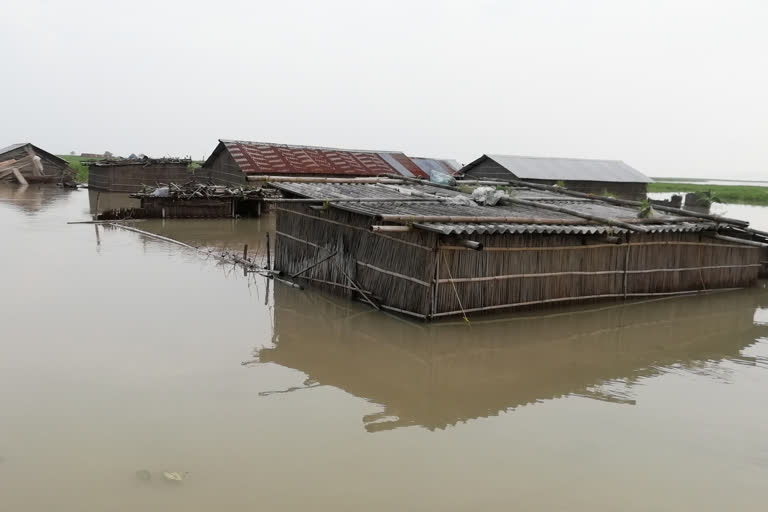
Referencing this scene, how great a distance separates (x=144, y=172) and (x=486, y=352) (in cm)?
2706

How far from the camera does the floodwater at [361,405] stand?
14.2 ft

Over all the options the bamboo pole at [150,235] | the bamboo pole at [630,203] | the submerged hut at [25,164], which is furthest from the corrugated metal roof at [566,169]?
the submerged hut at [25,164]

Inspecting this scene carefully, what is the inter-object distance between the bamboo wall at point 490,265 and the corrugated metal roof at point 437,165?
58.9 feet

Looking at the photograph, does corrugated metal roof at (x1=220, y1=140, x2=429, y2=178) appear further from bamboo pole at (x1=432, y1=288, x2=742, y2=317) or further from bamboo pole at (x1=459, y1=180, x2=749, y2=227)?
bamboo pole at (x1=432, y1=288, x2=742, y2=317)

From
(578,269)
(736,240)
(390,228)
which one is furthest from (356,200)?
(736,240)

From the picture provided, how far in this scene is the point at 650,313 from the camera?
32.2ft

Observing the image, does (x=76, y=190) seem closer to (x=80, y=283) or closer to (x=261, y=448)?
(x=80, y=283)

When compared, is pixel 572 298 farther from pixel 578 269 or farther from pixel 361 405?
pixel 361 405

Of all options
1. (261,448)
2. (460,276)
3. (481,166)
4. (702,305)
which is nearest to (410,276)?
(460,276)

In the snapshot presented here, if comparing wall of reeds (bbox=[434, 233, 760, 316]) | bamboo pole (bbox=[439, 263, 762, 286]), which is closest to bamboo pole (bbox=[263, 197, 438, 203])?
wall of reeds (bbox=[434, 233, 760, 316])

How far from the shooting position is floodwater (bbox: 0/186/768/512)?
432cm

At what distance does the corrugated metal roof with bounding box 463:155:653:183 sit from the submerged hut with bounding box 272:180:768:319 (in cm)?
1153

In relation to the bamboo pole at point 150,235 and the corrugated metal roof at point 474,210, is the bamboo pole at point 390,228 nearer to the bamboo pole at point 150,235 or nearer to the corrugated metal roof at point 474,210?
the corrugated metal roof at point 474,210

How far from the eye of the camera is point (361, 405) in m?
5.75
